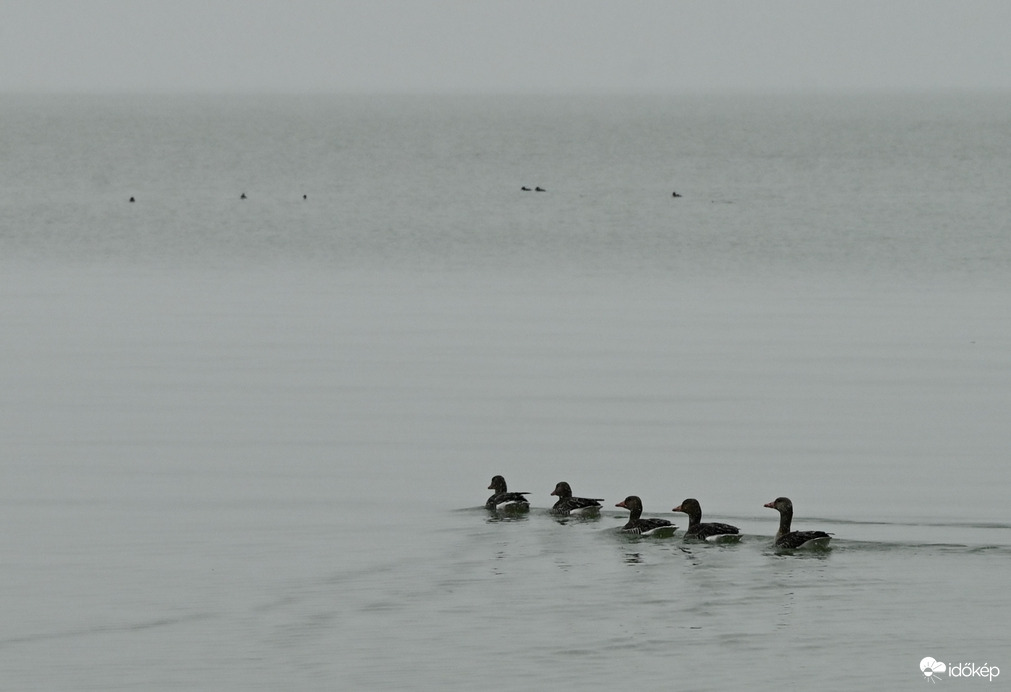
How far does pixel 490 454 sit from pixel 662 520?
5.25 metres

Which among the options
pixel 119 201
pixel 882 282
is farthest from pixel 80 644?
pixel 119 201

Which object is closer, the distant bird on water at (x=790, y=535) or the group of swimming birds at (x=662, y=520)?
the distant bird on water at (x=790, y=535)

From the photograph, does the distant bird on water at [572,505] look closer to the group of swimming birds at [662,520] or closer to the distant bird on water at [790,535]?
the group of swimming birds at [662,520]

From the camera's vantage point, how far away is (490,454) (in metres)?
23.0

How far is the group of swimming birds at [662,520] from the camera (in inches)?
667

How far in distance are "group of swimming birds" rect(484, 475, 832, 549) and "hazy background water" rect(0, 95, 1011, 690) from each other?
223mm

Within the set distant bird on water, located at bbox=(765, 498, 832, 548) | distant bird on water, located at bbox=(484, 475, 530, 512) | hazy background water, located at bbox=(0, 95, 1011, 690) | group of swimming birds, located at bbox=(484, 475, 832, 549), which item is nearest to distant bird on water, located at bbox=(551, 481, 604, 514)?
group of swimming birds, located at bbox=(484, 475, 832, 549)

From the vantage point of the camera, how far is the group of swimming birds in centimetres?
1695

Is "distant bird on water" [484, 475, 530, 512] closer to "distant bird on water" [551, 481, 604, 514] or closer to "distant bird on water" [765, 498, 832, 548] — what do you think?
"distant bird on water" [551, 481, 604, 514]

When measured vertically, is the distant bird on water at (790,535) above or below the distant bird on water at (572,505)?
below

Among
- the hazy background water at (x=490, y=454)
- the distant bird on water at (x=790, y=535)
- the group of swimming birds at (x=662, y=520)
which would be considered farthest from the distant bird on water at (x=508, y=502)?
the distant bird on water at (x=790, y=535)

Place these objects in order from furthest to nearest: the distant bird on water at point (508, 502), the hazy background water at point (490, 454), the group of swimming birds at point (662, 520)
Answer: the distant bird on water at point (508, 502) → the group of swimming birds at point (662, 520) → the hazy background water at point (490, 454)

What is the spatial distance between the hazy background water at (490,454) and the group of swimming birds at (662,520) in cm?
22

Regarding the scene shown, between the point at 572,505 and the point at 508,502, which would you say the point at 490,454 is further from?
the point at 572,505
